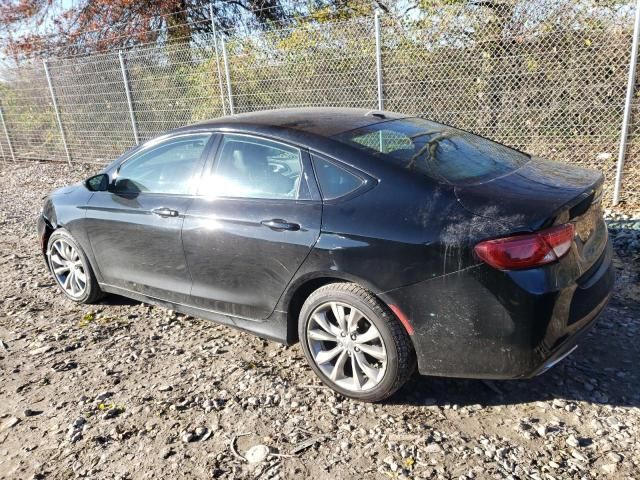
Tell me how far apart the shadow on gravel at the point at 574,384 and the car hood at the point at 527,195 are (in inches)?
43.0

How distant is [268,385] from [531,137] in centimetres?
517

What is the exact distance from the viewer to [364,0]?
1006 centimetres

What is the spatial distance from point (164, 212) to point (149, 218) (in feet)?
0.63

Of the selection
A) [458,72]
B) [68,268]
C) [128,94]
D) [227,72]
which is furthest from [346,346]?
[128,94]

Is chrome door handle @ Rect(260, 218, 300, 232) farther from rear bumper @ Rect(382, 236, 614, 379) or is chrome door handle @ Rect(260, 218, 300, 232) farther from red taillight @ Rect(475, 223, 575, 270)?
red taillight @ Rect(475, 223, 575, 270)

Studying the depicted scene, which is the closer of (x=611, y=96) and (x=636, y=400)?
(x=636, y=400)

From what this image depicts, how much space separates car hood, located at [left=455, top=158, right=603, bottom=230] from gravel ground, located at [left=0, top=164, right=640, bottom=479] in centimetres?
109

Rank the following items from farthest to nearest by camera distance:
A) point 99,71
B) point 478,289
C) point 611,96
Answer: point 99,71
point 611,96
point 478,289

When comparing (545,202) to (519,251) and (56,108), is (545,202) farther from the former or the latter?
(56,108)

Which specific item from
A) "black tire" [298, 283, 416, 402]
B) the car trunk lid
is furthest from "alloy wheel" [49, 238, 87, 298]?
the car trunk lid

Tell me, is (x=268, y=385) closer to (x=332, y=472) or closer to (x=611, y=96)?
(x=332, y=472)

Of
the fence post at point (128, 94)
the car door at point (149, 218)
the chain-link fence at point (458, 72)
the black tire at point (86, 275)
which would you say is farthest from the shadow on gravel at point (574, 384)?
the fence post at point (128, 94)

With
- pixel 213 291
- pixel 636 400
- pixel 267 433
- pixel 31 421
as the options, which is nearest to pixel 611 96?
pixel 636 400

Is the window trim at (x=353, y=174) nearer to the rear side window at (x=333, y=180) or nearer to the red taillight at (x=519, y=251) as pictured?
the rear side window at (x=333, y=180)
